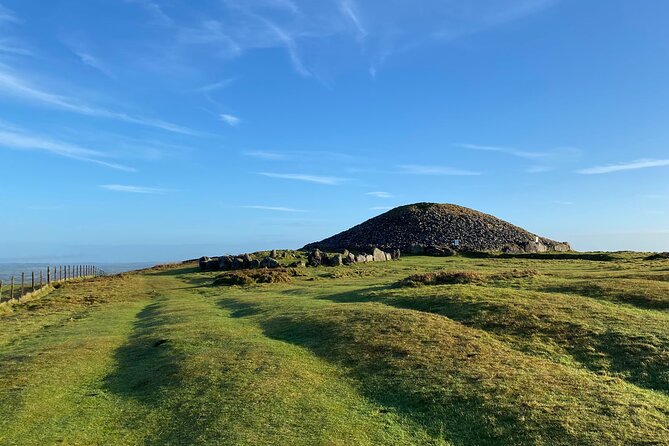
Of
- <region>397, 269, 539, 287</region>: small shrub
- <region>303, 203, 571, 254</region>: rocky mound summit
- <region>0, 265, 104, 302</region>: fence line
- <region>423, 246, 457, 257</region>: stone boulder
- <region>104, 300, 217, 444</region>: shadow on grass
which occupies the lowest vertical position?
<region>104, 300, 217, 444</region>: shadow on grass

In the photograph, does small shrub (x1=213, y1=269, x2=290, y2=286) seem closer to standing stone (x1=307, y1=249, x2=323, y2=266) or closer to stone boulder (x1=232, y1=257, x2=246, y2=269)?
stone boulder (x1=232, y1=257, x2=246, y2=269)

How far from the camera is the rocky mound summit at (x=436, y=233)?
80250 mm

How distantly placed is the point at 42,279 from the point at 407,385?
52696mm

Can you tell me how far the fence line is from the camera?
137 feet

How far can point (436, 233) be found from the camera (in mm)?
87125

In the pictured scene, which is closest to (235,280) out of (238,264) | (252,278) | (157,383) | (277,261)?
(252,278)

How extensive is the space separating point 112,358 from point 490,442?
14.6 meters

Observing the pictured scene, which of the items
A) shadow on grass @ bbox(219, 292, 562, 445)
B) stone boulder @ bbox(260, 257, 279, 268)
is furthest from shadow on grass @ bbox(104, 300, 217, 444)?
stone boulder @ bbox(260, 257, 279, 268)

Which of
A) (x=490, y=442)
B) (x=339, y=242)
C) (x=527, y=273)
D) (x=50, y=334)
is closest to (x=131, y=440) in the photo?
(x=490, y=442)

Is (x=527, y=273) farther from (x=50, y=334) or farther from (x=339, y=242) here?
Answer: (x=339, y=242)

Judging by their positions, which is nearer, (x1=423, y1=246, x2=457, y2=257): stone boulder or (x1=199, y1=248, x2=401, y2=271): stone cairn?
(x1=199, y1=248, x2=401, y2=271): stone cairn

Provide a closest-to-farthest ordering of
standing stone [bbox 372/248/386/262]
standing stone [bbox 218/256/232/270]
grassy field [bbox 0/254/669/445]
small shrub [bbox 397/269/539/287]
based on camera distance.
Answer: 1. grassy field [bbox 0/254/669/445]
2. small shrub [bbox 397/269/539/287]
3. standing stone [bbox 218/256/232/270]
4. standing stone [bbox 372/248/386/262]

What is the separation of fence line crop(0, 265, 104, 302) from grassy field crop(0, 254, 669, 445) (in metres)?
16.1

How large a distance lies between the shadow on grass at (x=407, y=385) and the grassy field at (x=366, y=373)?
0.05 m
